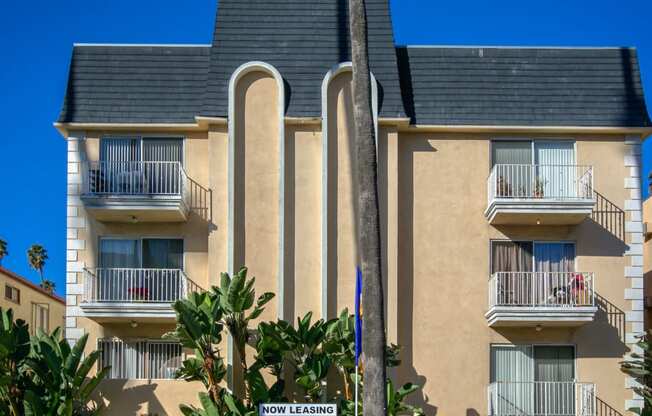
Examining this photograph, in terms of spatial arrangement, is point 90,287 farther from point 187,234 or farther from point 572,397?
point 572,397

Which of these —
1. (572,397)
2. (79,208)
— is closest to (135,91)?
(79,208)

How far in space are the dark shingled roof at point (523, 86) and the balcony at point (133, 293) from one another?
6.93m

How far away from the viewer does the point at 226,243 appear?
26969mm

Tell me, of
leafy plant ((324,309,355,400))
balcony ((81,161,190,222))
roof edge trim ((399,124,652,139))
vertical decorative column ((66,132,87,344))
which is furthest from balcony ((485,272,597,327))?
vertical decorative column ((66,132,87,344))

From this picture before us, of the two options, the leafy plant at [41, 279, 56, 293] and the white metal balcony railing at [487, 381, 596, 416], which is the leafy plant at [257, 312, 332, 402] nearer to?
the white metal balcony railing at [487, 381, 596, 416]

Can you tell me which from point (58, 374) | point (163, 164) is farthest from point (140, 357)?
point (163, 164)

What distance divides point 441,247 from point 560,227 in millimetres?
2969

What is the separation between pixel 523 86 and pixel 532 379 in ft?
23.4

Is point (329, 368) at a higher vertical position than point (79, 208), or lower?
lower

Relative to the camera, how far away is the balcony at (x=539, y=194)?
1047 inches

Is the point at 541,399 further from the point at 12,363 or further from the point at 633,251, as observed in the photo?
the point at 12,363

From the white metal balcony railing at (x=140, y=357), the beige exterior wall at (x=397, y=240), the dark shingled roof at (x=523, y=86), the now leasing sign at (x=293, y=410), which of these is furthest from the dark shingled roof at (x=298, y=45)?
the now leasing sign at (x=293, y=410)

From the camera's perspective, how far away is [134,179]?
27.1m

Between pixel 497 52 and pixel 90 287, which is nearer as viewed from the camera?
pixel 90 287
